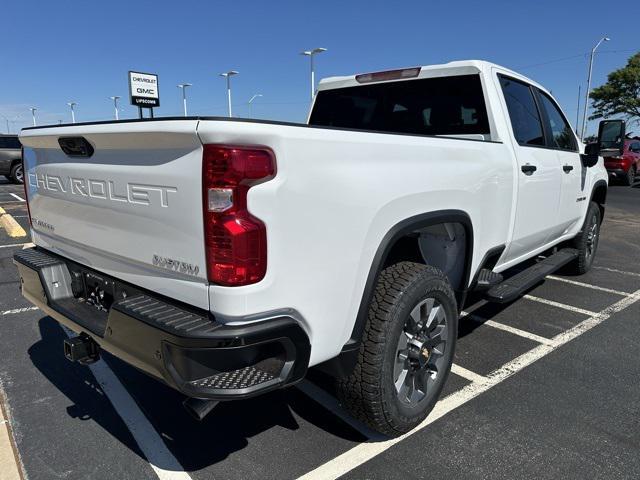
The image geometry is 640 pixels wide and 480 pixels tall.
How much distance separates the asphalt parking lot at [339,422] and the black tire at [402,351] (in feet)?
0.60

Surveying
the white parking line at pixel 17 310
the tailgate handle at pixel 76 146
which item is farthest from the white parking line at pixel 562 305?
the white parking line at pixel 17 310

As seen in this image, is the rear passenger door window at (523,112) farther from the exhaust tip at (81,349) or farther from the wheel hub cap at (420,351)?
the exhaust tip at (81,349)

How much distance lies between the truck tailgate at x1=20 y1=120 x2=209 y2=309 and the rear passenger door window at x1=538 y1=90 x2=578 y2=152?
352 cm

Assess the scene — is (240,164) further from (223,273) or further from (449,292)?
(449,292)

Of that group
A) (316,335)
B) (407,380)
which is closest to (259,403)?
(407,380)

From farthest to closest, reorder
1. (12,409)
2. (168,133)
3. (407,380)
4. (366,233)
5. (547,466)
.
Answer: (12,409), (407,380), (547,466), (366,233), (168,133)

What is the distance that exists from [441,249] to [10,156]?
18.5 meters

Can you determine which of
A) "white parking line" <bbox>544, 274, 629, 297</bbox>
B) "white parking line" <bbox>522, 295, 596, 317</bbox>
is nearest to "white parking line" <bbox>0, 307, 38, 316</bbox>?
"white parking line" <bbox>522, 295, 596, 317</bbox>

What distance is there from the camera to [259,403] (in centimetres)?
297

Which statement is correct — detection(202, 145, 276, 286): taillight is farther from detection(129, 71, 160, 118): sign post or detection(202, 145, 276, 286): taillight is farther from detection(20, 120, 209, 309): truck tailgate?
detection(129, 71, 160, 118): sign post

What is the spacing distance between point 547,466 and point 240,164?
2.03 meters

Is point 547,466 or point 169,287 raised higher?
point 169,287

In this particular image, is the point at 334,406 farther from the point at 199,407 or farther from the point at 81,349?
the point at 81,349

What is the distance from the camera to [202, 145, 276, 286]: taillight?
5.67ft
